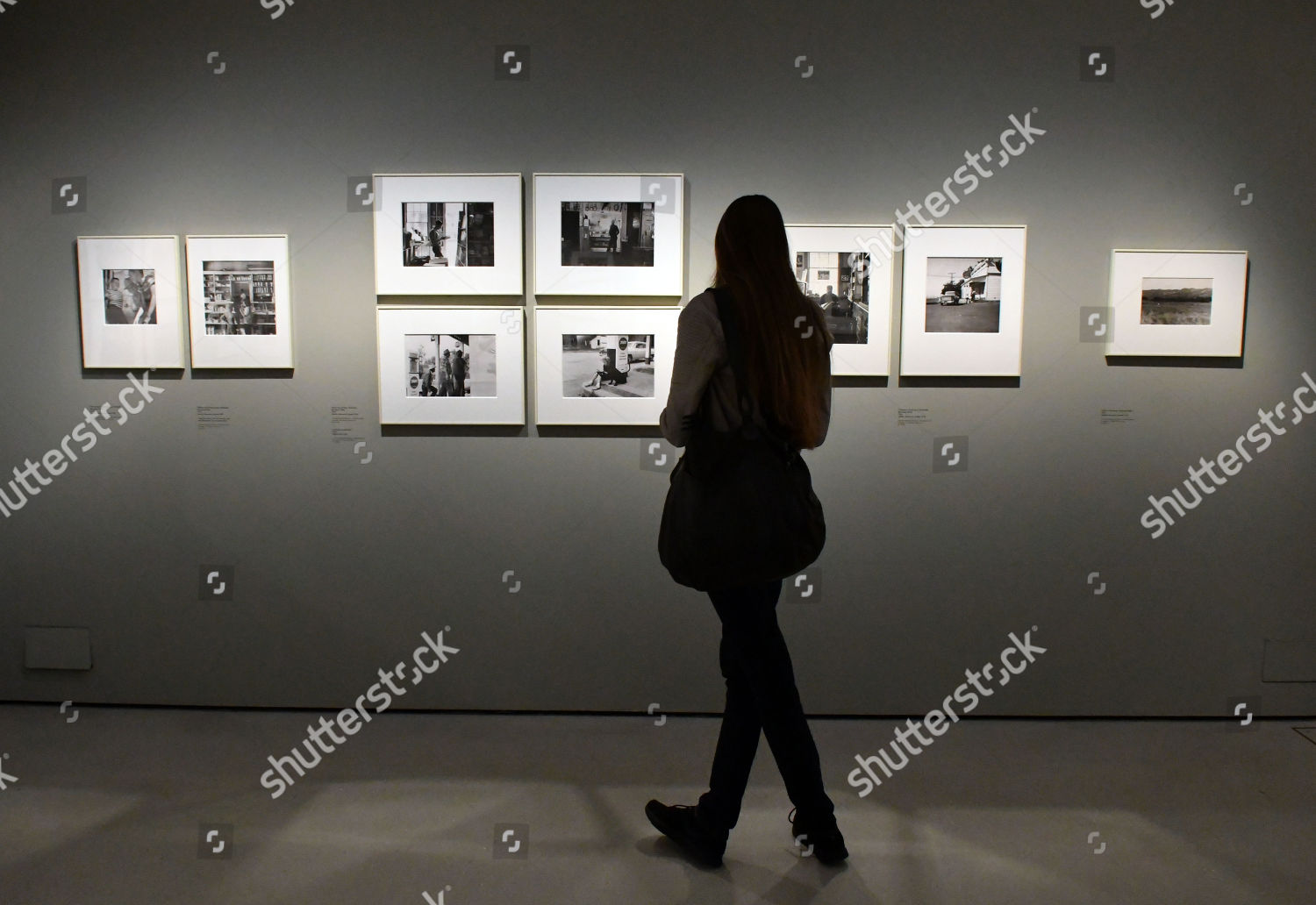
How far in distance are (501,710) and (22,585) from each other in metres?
1.97

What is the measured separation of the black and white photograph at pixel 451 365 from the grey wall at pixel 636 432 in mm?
175

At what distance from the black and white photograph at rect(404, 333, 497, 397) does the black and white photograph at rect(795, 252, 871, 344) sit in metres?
1.20

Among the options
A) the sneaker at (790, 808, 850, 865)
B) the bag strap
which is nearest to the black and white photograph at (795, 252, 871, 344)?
the bag strap

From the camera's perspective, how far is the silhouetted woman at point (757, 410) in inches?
69.4

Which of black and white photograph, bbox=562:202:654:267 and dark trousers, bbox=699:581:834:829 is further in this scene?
black and white photograph, bbox=562:202:654:267

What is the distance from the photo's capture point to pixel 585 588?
2.87m

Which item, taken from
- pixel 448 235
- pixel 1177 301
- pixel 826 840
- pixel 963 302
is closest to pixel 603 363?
pixel 448 235

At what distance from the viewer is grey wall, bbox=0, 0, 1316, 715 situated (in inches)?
106

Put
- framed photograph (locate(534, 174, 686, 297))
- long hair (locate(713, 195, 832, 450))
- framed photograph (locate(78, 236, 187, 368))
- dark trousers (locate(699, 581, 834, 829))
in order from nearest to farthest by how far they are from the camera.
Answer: long hair (locate(713, 195, 832, 450)) < dark trousers (locate(699, 581, 834, 829)) < framed photograph (locate(534, 174, 686, 297)) < framed photograph (locate(78, 236, 187, 368))

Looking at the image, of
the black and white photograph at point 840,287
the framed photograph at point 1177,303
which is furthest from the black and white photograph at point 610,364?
the framed photograph at point 1177,303

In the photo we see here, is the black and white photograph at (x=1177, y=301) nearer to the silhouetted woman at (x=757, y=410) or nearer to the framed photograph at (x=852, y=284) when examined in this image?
the framed photograph at (x=852, y=284)

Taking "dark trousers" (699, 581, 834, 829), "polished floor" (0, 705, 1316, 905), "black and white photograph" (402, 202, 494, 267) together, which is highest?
"black and white photograph" (402, 202, 494, 267)

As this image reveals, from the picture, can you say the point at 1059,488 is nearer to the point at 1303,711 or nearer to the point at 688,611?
the point at 1303,711

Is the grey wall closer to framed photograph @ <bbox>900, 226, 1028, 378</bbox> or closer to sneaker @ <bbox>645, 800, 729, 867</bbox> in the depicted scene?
framed photograph @ <bbox>900, 226, 1028, 378</bbox>
